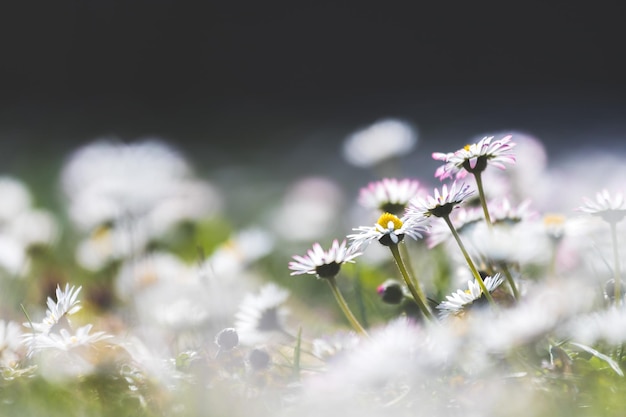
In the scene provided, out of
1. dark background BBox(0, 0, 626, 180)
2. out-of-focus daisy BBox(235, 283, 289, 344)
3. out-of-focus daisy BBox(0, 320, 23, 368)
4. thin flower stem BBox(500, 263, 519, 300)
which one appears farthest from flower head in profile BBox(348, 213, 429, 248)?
dark background BBox(0, 0, 626, 180)

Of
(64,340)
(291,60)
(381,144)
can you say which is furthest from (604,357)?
(291,60)

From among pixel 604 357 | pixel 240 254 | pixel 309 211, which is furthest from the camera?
pixel 309 211

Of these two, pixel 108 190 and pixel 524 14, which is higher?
pixel 524 14

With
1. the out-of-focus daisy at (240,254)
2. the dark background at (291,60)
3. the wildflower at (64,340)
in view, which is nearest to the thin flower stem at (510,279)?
the wildflower at (64,340)

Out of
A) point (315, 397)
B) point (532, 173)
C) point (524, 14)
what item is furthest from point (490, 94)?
point (315, 397)

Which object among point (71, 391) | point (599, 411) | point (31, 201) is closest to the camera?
point (599, 411)

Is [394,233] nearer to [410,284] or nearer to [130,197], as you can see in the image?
[410,284]

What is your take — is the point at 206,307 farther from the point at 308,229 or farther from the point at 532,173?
the point at 308,229

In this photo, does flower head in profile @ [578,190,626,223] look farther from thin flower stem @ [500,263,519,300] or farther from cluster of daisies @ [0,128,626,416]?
thin flower stem @ [500,263,519,300]
